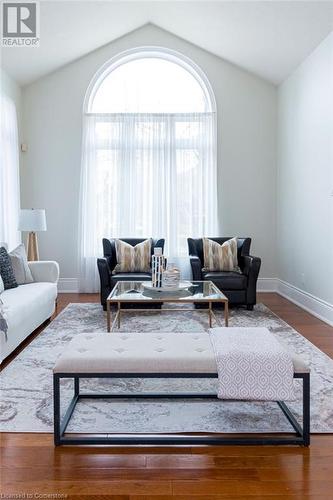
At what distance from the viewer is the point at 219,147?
22.8 ft

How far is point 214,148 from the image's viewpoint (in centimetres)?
688

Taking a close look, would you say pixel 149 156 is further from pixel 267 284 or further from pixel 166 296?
pixel 166 296

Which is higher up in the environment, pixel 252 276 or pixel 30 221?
pixel 30 221

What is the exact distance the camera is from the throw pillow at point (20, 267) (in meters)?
4.74

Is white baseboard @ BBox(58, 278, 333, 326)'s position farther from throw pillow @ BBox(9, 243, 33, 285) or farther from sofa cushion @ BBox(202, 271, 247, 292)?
throw pillow @ BBox(9, 243, 33, 285)

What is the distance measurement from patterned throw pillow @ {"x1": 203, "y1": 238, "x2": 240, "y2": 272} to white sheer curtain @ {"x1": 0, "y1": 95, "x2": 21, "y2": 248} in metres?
2.71

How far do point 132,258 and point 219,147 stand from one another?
2.38 meters

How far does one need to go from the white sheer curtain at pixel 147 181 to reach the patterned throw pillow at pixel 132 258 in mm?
947

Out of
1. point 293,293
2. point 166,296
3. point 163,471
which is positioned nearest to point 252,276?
point 293,293

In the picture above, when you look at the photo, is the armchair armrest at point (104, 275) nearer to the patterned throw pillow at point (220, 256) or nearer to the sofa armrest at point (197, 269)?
the sofa armrest at point (197, 269)

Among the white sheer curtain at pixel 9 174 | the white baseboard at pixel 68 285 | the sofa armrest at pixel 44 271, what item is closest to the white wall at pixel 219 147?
the white baseboard at pixel 68 285

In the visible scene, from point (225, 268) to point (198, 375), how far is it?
11.9 feet

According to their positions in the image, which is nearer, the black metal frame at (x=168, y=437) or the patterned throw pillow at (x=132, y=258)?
the black metal frame at (x=168, y=437)

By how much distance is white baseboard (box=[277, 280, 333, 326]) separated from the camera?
498 cm
